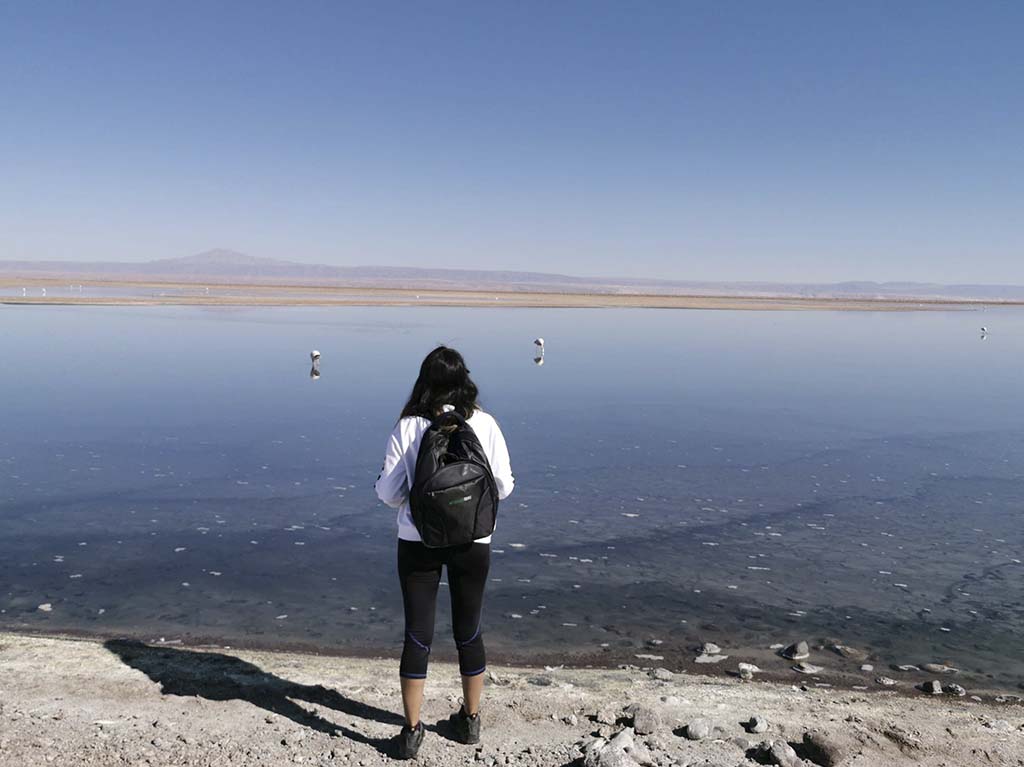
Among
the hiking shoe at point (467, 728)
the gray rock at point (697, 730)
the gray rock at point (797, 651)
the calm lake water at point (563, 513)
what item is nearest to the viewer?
the hiking shoe at point (467, 728)

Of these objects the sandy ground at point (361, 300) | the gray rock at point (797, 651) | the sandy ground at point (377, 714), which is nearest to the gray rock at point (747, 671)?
the sandy ground at point (377, 714)

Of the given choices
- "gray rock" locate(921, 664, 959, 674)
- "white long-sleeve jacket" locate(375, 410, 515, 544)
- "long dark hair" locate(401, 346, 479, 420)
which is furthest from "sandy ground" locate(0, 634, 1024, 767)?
"long dark hair" locate(401, 346, 479, 420)

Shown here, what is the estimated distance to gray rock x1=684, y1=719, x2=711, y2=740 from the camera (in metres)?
5.63

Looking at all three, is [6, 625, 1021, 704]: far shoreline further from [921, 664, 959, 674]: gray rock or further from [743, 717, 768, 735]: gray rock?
[743, 717, 768, 735]: gray rock


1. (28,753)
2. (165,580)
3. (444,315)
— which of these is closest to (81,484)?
(165,580)

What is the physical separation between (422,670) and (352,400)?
605 inches

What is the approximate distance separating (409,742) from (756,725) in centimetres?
225

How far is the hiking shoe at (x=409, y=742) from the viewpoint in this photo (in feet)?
17.3

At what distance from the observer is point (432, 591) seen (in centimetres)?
536

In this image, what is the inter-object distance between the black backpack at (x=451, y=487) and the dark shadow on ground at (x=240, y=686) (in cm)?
143

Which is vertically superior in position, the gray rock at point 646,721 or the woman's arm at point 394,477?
the woman's arm at point 394,477

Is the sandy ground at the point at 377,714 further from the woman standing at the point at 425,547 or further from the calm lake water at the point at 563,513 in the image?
the calm lake water at the point at 563,513

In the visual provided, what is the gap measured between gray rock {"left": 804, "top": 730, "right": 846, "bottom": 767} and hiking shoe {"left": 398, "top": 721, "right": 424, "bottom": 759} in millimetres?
2363

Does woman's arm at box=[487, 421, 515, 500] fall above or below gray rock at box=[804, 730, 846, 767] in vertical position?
above
